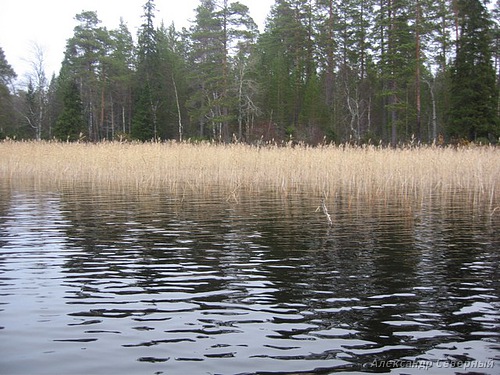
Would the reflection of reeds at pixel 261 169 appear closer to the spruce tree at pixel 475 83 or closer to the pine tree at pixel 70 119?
the spruce tree at pixel 475 83

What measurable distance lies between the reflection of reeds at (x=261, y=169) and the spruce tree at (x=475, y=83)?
51.9ft

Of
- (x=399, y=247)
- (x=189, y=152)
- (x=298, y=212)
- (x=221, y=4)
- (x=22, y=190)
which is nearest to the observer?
(x=399, y=247)

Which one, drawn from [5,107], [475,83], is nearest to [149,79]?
[5,107]

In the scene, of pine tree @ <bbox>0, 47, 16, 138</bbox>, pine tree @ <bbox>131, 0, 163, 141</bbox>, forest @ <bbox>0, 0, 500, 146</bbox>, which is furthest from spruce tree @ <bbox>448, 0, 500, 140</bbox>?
pine tree @ <bbox>0, 47, 16, 138</bbox>

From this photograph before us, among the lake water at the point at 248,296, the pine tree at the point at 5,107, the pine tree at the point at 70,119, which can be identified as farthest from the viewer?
the pine tree at the point at 5,107

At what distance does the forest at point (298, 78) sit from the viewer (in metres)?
32.2

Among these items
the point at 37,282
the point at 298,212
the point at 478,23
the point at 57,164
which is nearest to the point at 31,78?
the point at 57,164

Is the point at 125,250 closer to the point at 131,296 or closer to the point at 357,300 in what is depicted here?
the point at 131,296

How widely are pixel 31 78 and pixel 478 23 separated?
36.8 m

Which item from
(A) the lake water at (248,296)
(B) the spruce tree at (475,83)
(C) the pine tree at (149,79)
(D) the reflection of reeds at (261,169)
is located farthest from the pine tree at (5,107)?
(A) the lake water at (248,296)

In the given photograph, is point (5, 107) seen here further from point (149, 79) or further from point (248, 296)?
point (248, 296)

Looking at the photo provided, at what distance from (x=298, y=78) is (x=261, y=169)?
3189 cm

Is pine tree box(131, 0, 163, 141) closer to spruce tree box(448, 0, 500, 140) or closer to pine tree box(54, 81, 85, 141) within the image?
pine tree box(54, 81, 85, 141)

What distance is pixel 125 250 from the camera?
5.75 m
